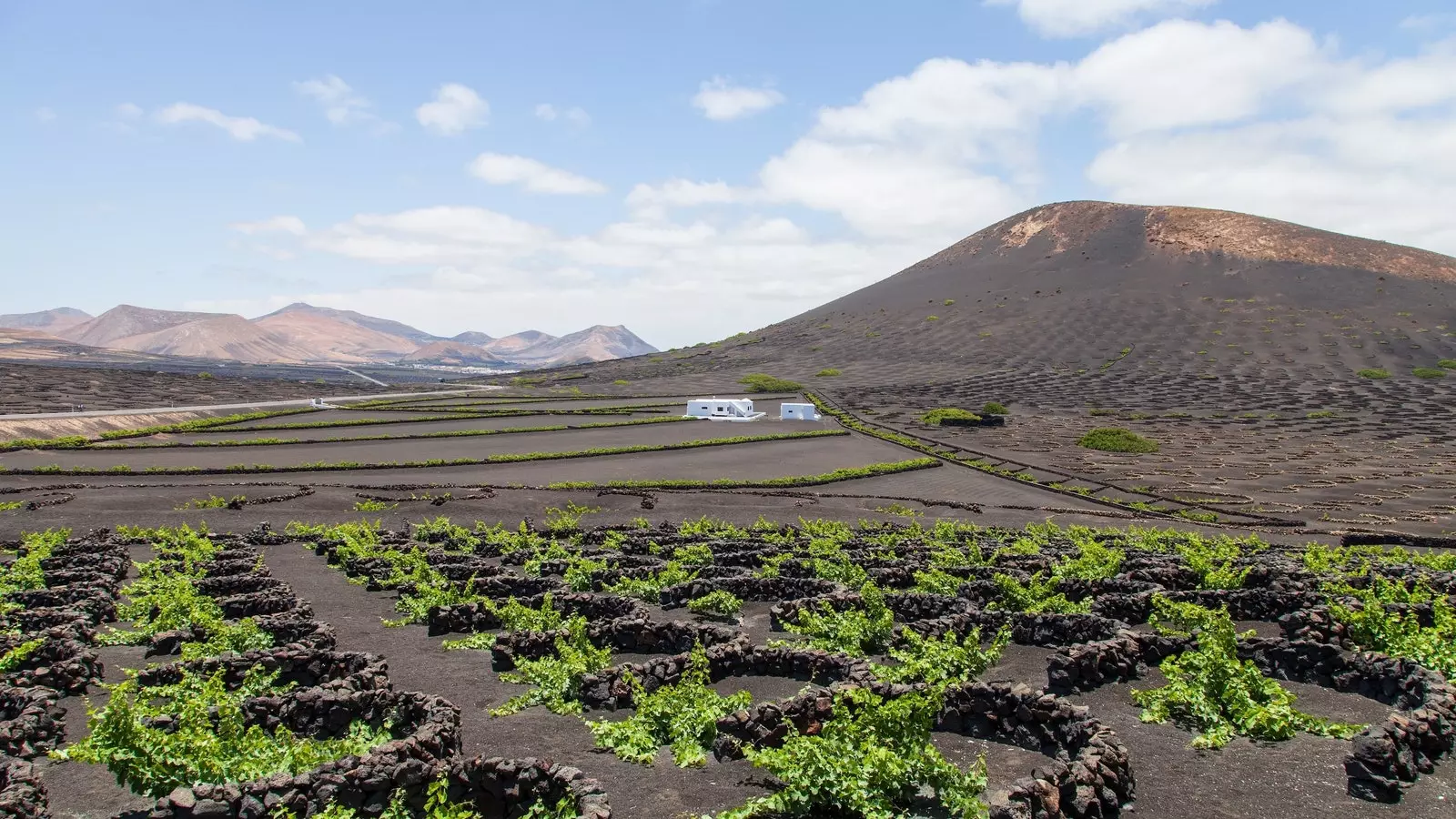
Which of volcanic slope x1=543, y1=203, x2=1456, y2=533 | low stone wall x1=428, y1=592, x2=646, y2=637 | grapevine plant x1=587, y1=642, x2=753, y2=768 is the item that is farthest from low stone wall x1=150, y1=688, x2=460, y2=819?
volcanic slope x1=543, y1=203, x2=1456, y2=533

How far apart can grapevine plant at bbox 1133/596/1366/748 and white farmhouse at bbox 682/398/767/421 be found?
260 ft

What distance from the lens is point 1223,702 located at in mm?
14086

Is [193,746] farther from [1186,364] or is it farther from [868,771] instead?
[1186,364]

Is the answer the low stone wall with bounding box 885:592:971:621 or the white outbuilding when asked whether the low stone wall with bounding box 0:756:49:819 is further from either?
the white outbuilding

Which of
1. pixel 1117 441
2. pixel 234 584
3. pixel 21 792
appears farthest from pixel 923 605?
pixel 1117 441

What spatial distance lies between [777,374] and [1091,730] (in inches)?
5344

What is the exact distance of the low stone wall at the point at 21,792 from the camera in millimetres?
10438

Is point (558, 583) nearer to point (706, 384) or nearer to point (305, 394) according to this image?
point (706, 384)

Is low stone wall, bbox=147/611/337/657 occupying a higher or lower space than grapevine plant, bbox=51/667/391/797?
lower

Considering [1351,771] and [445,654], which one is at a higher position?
[1351,771]

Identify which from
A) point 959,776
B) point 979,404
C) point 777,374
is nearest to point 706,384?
point 777,374

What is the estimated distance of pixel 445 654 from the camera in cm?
1984

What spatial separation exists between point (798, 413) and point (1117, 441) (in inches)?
1334

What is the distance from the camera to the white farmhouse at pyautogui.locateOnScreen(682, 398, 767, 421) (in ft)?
311
